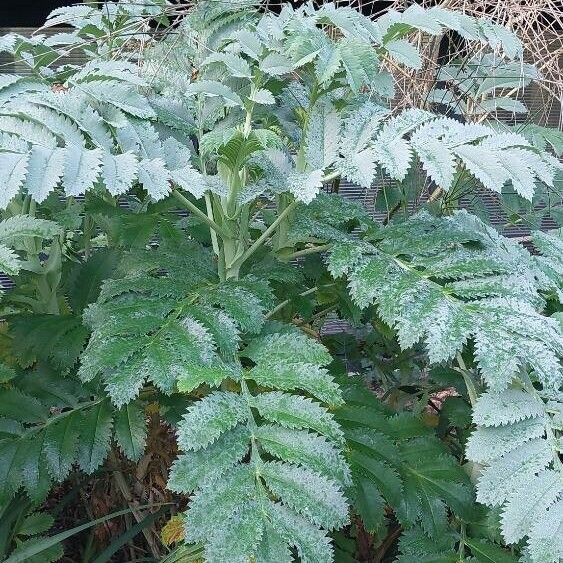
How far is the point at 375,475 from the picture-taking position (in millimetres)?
966

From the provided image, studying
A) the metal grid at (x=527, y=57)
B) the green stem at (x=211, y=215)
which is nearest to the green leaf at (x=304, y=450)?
the green stem at (x=211, y=215)

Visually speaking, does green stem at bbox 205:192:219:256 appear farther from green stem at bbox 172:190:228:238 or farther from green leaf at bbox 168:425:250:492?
green leaf at bbox 168:425:250:492

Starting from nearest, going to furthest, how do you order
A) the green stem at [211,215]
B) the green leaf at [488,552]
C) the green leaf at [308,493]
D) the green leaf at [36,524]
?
the green leaf at [308,493]
the green leaf at [488,552]
the green stem at [211,215]
the green leaf at [36,524]

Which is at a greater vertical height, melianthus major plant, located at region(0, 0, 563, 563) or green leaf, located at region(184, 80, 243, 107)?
green leaf, located at region(184, 80, 243, 107)

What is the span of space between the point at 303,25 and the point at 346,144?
16 centimetres

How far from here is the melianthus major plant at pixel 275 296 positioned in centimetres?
78

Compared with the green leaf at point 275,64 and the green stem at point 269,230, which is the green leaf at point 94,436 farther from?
the green leaf at point 275,64

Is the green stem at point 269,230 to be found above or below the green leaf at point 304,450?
above

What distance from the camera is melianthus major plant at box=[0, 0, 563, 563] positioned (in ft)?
2.57

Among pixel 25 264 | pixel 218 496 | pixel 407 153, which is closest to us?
pixel 218 496

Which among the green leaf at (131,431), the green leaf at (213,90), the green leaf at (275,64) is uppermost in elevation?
the green leaf at (275,64)

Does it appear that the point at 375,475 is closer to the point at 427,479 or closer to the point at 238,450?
the point at 427,479

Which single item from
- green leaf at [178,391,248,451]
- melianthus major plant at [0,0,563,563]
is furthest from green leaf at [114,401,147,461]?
green leaf at [178,391,248,451]

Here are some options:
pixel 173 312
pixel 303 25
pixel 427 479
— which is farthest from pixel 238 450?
pixel 303 25
